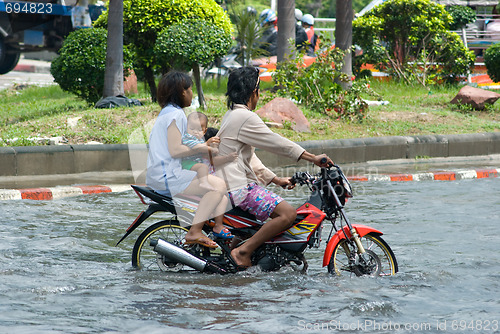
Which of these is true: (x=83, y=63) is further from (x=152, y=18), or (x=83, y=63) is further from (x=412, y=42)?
(x=412, y=42)

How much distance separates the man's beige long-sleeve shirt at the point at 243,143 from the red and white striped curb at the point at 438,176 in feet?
17.8

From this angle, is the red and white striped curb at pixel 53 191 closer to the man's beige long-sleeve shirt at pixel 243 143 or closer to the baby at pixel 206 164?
the baby at pixel 206 164

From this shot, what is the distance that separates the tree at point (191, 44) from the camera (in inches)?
485

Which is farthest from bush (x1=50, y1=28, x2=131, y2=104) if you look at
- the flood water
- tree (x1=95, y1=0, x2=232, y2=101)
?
the flood water

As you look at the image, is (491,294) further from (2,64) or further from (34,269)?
(2,64)

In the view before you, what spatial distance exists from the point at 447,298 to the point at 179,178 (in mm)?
2129

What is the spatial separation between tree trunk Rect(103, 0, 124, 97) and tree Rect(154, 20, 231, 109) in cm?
69

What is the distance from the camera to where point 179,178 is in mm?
5223

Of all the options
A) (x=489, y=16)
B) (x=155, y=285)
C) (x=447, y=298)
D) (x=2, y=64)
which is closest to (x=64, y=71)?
(x=2, y=64)

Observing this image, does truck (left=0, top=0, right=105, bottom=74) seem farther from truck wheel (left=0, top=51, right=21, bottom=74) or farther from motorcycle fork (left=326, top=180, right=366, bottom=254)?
motorcycle fork (left=326, top=180, right=366, bottom=254)

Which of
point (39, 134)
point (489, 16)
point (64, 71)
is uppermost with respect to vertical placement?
point (489, 16)

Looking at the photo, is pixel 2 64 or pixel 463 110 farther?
pixel 2 64

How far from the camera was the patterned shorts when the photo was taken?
5.18 metres

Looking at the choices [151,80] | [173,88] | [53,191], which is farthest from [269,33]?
[173,88]
